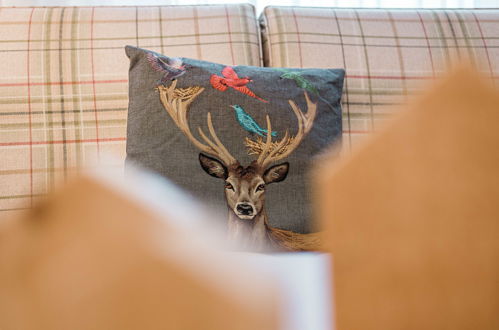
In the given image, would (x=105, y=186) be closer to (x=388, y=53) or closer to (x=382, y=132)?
(x=382, y=132)

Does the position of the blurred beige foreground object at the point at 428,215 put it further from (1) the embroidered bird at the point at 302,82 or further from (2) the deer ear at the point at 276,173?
(1) the embroidered bird at the point at 302,82

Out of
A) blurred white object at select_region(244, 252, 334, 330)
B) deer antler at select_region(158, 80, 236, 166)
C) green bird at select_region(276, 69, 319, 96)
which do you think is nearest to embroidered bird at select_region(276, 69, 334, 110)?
green bird at select_region(276, 69, 319, 96)

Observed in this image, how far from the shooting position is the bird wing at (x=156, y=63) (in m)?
1.34

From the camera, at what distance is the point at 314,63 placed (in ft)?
5.12

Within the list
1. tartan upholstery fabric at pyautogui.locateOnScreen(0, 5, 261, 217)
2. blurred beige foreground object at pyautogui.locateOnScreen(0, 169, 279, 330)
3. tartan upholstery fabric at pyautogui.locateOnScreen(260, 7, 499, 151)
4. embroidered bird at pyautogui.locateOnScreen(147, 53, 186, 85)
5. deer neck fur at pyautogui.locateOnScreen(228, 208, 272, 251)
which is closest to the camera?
blurred beige foreground object at pyautogui.locateOnScreen(0, 169, 279, 330)

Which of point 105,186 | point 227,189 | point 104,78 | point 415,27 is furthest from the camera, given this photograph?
point 415,27

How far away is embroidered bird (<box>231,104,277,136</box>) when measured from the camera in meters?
1.29

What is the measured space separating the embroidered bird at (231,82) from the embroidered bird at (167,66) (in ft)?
0.26

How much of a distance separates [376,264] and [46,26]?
1568 millimetres

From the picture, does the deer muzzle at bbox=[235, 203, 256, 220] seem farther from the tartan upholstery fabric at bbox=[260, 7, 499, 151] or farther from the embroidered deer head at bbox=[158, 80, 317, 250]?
the tartan upholstery fabric at bbox=[260, 7, 499, 151]

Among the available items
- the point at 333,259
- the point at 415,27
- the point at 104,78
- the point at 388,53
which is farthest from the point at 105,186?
the point at 415,27

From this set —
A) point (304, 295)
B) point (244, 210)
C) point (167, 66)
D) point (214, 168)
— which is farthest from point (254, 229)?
point (304, 295)

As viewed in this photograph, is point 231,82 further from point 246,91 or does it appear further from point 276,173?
point 276,173

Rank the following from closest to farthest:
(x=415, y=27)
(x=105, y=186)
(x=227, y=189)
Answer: (x=105, y=186), (x=227, y=189), (x=415, y=27)
